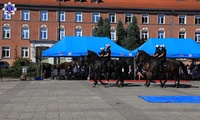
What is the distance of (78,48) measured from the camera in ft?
103

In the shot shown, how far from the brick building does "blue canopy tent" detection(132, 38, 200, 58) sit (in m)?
31.1

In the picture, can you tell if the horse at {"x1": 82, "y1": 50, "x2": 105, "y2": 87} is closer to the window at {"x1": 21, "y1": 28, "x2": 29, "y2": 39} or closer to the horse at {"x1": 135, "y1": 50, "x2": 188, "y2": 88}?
the horse at {"x1": 135, "y1": 50, "x2": 188, "y2": 88}

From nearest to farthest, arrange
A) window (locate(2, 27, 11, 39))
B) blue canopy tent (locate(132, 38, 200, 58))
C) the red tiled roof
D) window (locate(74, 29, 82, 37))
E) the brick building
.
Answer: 1. blue canopy tent (locate(132, 38, 200, 58))
2. window (locate(2, 27, 11, 39))
3. the brick building
4. the red tiled roof
5. window (locate(74, 29, 82, 37))

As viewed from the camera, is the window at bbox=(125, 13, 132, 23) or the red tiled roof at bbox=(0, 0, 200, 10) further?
the window at bbox=(125, 13, 132, 23)

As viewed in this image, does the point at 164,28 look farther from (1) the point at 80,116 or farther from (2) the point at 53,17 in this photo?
(1) the point at 80,116

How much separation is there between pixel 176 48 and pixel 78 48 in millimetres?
8665

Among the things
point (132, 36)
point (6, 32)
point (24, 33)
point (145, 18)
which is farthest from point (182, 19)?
point (6, 32)

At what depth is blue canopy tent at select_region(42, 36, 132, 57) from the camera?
31.0 metres

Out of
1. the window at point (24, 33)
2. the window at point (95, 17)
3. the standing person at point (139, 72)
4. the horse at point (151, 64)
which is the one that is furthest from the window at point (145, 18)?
the horse at point (151, 64)

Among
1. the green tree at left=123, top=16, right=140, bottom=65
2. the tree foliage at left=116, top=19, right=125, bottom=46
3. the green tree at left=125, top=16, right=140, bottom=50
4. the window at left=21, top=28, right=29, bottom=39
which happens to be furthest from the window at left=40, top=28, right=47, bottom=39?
the green tree at left=125, top=16, right=140, bottom=50

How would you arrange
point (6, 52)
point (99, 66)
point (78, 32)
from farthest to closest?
→ point (78, 32) → point (6, 52) → point (99, 66)

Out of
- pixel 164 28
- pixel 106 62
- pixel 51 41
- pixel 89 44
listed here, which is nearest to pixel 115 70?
pixel 106 62

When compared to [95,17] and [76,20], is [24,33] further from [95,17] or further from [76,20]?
[95,17]

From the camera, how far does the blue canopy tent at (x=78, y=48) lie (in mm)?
30984
